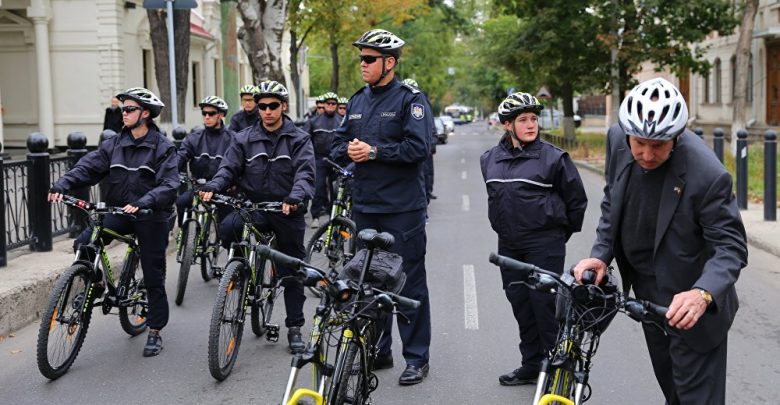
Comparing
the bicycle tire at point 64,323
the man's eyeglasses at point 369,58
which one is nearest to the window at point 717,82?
the man's eyeglasses at point 369,58

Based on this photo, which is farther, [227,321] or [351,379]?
[227,321]

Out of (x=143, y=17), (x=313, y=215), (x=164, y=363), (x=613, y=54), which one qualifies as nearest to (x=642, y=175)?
(x=164, y=363)

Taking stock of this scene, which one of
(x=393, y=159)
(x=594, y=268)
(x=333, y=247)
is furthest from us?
(x=333, y=247)

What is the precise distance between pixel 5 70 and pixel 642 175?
1208 inches

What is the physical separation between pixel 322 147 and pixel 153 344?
765 centimetres

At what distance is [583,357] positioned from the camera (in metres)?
4.09

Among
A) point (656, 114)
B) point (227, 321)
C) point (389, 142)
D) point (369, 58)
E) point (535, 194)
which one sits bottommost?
point (227, 321)

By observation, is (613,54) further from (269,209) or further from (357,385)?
(357,385)

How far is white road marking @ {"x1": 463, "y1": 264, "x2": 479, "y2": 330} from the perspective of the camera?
8250 millimetres

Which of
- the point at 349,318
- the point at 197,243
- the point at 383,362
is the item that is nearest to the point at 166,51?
the point at 197,243

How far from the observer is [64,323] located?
21.6 feet

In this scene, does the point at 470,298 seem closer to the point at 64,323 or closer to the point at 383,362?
the point at 383,362

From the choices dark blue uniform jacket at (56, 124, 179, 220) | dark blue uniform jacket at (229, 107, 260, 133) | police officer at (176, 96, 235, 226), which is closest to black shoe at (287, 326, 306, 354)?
dark blue uniform jacket at (56, 124, 179, 220)

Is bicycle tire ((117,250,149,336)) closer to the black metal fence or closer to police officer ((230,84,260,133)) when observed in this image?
the black metal fence
